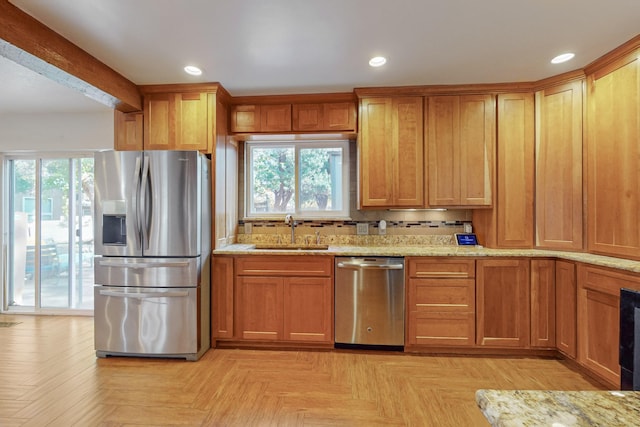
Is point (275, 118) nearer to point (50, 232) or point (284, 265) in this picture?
point (284, 265)

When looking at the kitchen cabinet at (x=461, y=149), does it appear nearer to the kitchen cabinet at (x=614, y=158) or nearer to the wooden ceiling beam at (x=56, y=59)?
the kitchen cabinet at (x=614, y=158)

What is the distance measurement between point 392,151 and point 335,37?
1240 mm

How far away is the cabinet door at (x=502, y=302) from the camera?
2713mm

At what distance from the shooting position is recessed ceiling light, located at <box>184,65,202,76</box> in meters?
2.60

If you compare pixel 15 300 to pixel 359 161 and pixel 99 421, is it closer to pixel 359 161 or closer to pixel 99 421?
pixel 99 421

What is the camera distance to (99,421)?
1.90 metres

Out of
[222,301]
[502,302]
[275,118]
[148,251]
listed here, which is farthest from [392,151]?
[148,251]

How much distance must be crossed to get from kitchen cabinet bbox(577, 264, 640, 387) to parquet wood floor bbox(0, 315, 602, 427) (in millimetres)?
216

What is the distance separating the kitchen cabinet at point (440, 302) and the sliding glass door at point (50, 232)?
3.98 metres

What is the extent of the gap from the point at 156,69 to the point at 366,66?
1.82m

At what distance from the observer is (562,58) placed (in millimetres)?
2467

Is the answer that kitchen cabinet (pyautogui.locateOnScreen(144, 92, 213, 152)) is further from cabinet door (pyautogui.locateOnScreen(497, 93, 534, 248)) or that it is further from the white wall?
cabinet door (pyautogui.locateOnScreen(497, 93, 534, 248))

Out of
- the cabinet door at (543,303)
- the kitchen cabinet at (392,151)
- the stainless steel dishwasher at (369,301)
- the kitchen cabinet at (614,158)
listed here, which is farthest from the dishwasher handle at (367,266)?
the kitchen cabinet at (614,158)

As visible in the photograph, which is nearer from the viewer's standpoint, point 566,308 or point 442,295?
point 566,308
